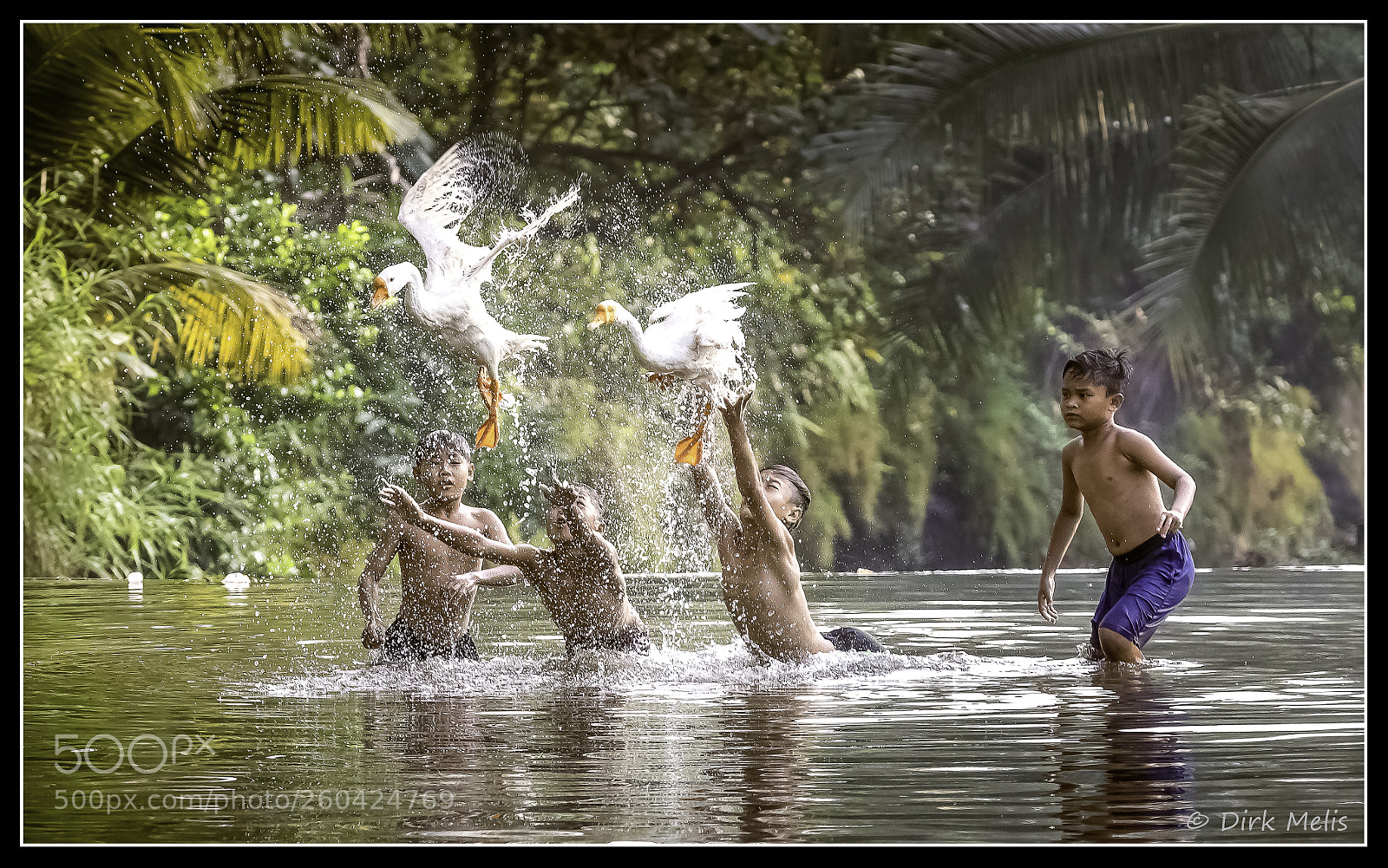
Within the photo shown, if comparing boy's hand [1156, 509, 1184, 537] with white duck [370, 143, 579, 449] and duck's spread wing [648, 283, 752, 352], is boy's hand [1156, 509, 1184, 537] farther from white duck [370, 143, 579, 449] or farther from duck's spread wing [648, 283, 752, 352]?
white duck [370, 143, 579, 449]

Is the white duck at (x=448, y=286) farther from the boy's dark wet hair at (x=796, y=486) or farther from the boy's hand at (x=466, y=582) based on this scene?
the boy's dark wet hair at (x=796, y=486)

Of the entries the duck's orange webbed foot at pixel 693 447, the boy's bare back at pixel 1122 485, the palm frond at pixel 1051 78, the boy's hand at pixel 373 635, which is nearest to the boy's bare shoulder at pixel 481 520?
the boy's hand at pixel 373 635

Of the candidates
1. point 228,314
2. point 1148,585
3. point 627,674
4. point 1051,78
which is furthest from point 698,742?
point 228,314

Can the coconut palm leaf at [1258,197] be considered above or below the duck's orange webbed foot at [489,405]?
above

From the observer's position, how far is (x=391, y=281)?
15.9 ft

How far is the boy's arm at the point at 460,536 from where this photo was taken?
13.4 ft

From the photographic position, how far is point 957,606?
7.65 meters

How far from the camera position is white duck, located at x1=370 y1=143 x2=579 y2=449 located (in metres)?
4.83

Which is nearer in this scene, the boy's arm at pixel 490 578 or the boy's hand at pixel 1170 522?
the boy's hand at pixel 1170 522

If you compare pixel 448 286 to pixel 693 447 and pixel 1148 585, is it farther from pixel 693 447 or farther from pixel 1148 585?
pixel 1148 585

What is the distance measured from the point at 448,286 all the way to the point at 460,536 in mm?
840

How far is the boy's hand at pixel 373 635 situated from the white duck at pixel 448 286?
26.3 inches

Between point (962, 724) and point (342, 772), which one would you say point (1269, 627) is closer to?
point (962, 724)

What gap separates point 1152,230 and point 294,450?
5.67 m
